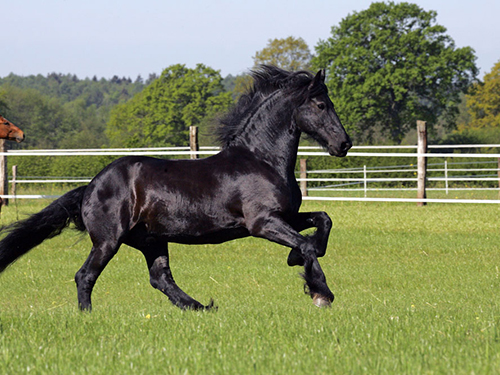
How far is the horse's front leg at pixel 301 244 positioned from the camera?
17.6 feet

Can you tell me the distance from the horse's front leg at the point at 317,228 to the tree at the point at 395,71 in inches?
1585

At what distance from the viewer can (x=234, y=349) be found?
152 inches

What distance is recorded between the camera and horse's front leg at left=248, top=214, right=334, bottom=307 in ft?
17.6

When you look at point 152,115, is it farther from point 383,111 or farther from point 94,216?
point 94,216

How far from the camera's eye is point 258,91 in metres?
6.18

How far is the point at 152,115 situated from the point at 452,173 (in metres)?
42.4

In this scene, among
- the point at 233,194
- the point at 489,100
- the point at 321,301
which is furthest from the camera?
the point at 489,100

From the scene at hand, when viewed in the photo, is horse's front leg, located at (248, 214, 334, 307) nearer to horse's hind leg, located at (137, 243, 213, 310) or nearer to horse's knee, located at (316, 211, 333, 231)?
horse's knee, located at (316, 211, 333, 231)

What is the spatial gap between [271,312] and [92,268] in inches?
66.9

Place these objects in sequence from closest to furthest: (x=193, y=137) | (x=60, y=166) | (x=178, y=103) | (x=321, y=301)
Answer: (x=321, y=301) → (x=193, y=137) → (x=60, y=166) → (x=178, y=103)

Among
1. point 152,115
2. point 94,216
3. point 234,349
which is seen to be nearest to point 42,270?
point 94,216

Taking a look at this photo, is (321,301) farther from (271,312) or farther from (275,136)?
(275,136)

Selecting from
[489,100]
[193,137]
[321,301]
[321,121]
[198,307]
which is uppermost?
[489,100]

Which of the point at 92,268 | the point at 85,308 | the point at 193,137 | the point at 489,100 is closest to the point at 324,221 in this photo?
the point at 92,268
